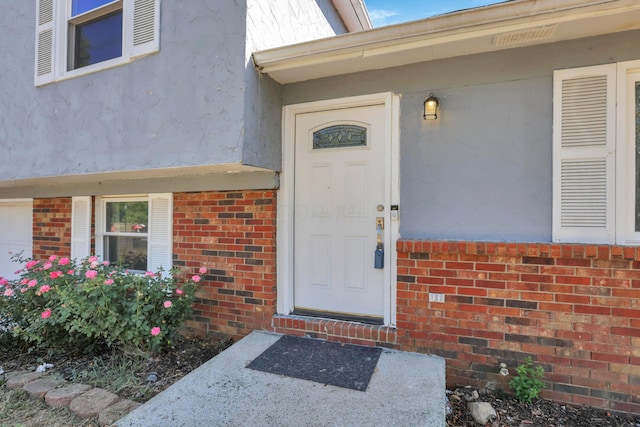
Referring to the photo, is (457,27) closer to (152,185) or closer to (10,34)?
(152,185)

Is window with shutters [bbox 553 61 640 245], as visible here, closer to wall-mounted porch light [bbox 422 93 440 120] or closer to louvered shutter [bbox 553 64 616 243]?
louvered shutter [bbox 553 64 616 243]

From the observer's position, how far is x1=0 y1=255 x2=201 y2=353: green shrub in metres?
3.12

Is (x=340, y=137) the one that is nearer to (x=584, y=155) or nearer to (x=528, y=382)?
(x=584, y=155)

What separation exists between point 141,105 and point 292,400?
10.5 ft

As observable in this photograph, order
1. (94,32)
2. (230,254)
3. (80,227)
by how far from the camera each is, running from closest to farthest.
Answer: (230,254) → (94,32) → (80,227)

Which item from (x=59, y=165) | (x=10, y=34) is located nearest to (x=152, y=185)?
(x=59, y=165)

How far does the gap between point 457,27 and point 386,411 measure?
9.54ft

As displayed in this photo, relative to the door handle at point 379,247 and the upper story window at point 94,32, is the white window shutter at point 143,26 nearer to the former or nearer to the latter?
the upper story window at point 94,32

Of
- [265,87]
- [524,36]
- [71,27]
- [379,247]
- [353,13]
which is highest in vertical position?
[353,13]

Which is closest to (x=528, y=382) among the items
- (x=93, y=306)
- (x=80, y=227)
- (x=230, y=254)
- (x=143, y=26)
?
(x=230, y=254)

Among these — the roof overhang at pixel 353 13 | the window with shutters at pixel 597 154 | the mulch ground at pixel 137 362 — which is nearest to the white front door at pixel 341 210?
the mulch ground at pixel 137 362

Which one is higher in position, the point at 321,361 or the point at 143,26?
the point at 143,26

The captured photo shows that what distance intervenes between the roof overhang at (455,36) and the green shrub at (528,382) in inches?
104

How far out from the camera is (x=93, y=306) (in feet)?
10.2
